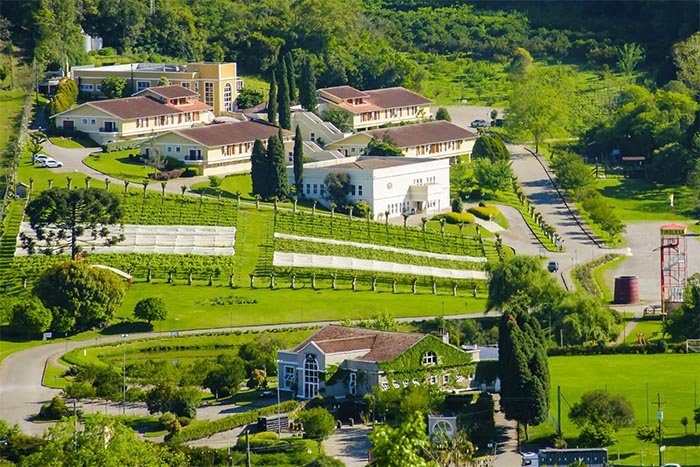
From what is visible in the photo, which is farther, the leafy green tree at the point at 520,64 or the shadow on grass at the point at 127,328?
the leafy green tree at the point at 520,64

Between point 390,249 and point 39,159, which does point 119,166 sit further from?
point 390,249

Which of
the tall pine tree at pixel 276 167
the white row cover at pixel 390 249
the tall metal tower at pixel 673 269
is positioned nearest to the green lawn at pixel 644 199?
the tall metal tower at pixel 673 269

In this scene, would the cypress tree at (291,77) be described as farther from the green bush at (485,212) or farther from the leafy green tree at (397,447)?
the leafy green tree at (397,447)

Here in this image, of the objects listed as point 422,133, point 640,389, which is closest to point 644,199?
point 422,133

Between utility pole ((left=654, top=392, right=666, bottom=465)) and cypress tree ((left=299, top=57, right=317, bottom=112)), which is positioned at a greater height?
cypress tree ((left=299, top=57, right=317, bottom=112))

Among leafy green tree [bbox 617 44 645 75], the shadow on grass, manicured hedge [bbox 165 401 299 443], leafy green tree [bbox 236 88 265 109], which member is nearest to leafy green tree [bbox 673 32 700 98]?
leafy green tree [bbox 617 44 645 75]

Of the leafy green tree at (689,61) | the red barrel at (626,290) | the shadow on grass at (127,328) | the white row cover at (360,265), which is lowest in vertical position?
the shadow on grass at (127,328)

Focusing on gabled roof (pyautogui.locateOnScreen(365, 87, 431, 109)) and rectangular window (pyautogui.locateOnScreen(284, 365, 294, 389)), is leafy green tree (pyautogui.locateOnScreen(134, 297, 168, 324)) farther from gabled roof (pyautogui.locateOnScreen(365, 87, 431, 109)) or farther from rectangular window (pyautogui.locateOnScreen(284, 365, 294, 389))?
gabled roof (pyautogui.locateOnScreen(365, 87, 431, 109))
